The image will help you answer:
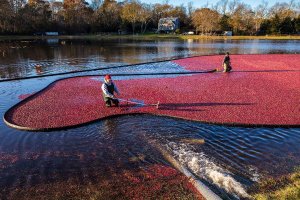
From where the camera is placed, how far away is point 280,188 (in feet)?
25.0

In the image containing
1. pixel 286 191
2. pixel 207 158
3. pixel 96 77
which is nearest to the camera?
pixel 286 191

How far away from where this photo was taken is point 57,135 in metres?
11.6

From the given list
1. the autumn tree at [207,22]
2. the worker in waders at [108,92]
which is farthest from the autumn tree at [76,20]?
the worker in waders at [108,92]

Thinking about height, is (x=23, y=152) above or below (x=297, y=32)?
below

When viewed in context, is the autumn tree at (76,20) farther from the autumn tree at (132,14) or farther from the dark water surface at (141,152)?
the dark water surface at (141,152)

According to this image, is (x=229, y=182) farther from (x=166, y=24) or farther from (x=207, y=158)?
(x=166, y=24)

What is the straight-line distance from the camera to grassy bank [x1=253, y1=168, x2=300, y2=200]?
680 centimetres

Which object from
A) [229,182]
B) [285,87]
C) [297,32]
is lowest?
[229,182]

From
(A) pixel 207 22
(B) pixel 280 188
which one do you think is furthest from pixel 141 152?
(A) pixel 207 22

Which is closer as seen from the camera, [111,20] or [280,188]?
[280,188]

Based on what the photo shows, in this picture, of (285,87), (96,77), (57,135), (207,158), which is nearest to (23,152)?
(57,135)

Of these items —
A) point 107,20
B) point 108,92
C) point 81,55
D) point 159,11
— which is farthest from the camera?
point 159,11

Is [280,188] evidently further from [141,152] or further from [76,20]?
[76,20]

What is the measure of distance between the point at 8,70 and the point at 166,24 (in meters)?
101
